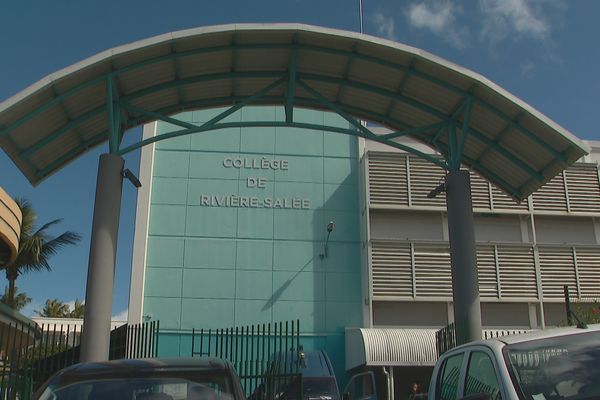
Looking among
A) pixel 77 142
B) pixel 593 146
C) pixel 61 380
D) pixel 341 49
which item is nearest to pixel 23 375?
pixel 77 142

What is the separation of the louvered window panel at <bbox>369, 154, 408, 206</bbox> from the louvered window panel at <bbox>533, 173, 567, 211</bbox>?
19.0ft

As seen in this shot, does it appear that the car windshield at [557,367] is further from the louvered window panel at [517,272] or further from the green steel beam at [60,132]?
the louvered window panel at [517,272]

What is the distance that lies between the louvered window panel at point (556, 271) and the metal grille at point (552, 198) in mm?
1780

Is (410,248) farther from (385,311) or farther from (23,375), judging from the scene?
(23,375)

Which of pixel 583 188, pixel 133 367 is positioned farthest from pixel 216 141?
pixel 133 367

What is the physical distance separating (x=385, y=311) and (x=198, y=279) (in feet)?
25.3

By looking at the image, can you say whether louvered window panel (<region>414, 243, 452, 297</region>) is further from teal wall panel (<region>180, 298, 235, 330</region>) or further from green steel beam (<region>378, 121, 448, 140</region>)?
green steel beam (<region>378, 121, 448, 140</region>)

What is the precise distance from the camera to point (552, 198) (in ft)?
99.9

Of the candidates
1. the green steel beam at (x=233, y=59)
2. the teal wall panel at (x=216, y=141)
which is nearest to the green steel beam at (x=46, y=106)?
the green steel beam at (x=233, y=59)

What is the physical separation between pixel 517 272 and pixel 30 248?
2025 centimetres

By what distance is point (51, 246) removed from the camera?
30.2 m

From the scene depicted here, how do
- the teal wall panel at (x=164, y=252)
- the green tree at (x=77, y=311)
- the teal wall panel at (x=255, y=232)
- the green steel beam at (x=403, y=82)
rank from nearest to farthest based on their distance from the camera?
the green steel beam at (x=403, y=82) → the teal wall panel at (x=255, y=232) → the teal wall panel at (x=164, y=252) → the green tree at (x=77, y=311)

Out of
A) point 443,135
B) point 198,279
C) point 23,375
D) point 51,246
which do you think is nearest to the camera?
point 23,375

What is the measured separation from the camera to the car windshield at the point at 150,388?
5.55 m
